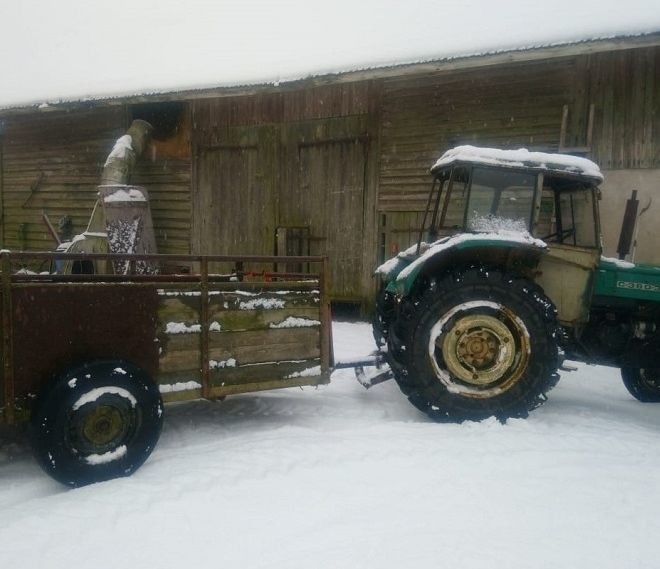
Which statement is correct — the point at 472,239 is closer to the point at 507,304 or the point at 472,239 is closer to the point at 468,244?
the point at 468,244

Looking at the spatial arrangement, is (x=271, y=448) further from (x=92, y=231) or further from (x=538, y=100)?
(x=92, y=231)

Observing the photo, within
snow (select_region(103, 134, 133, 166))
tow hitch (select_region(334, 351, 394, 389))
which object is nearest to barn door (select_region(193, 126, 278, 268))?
snow (select_region(103, 134, 133, 166))

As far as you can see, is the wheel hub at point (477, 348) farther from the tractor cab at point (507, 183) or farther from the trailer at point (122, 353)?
the trailer at point (122, 353)

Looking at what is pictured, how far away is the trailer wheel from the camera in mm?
2762

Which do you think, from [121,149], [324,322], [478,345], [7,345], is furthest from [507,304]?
[121,149]

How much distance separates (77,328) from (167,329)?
51 cm

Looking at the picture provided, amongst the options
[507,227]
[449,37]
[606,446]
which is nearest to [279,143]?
[449,37]

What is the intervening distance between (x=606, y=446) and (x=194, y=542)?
9.00 feet

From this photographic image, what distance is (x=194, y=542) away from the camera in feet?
7.80

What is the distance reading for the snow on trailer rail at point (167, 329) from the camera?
282cm

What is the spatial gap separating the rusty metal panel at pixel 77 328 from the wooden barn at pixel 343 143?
242 inches

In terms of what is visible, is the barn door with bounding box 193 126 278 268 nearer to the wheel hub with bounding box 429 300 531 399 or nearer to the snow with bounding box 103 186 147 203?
the snow with bounding box 103 186 147 203

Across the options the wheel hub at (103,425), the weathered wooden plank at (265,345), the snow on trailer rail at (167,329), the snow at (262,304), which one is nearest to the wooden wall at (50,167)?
the snow on trailer rail at (167,329)

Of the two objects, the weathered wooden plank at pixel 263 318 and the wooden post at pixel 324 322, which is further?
the wooden post at pixel 324 322
